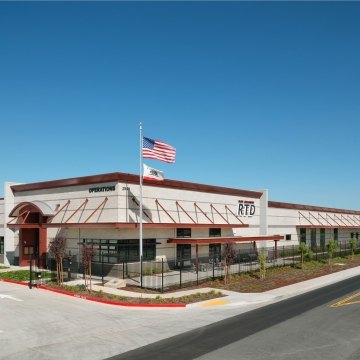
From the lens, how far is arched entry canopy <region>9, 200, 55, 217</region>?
3578 centimetres

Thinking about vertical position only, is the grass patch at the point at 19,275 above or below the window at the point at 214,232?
below

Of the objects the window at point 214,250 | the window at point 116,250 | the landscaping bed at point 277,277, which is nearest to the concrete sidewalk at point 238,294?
the landscaping bed at point 277,277

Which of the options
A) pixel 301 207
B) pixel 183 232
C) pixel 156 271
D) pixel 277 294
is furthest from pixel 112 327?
pixel 301 207

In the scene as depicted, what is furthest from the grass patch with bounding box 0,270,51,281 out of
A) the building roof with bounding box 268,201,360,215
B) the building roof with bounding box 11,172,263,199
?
the building roof with bounding box 268,201,360,215

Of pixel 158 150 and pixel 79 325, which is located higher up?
pixel 158 150

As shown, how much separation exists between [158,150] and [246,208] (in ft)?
66.5

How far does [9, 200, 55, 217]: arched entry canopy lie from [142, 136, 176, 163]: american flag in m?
11.4

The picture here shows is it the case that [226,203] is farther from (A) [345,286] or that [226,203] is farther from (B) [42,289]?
(B) [42,289]

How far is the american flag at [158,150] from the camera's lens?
29.7 meters

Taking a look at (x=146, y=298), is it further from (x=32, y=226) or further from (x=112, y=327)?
(x=32, y=226)

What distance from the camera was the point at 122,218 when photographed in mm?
31875

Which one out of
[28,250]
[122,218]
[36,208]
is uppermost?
[36,208]

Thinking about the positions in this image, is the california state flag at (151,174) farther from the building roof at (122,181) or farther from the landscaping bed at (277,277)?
the landscaping bed at (277,277)

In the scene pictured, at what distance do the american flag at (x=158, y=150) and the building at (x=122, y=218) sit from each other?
360 cm
